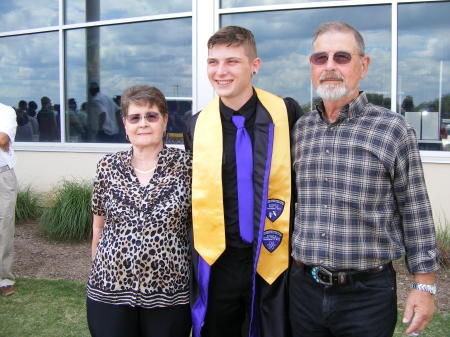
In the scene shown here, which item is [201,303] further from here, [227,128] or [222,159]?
[227,128]

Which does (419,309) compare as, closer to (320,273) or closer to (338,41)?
(320,273)

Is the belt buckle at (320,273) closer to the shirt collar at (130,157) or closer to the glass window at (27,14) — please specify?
the shirt collar at (130,157)

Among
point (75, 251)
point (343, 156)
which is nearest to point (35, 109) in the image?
point (75, 251)

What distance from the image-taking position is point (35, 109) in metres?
8.93

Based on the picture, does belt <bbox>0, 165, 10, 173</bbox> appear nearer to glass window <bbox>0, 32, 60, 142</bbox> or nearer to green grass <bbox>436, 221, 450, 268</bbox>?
glass window <bbox>0, 32, 60, 142</bbox>

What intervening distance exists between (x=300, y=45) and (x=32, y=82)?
4.92 m

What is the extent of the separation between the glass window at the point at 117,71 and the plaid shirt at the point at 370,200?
5.54 metres

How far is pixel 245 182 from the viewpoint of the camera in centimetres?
250

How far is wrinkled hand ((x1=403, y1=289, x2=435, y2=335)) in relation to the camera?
2.15m

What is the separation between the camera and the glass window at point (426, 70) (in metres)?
6.34

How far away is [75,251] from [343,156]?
189 inches

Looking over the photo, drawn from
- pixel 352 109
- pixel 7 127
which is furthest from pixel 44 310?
pixel 352 109

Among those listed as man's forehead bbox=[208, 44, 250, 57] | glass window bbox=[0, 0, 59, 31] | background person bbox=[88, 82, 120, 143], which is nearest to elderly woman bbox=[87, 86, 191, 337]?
man's forehead bbox=[208, 44, 250, 57]

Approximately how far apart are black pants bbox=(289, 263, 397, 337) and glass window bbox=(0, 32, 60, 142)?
23.7 feet
